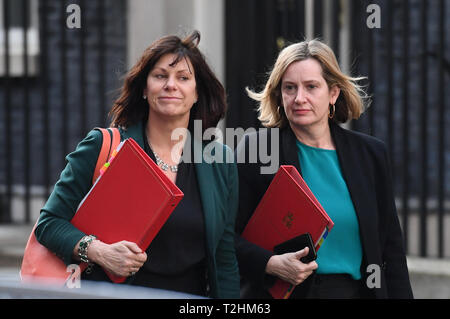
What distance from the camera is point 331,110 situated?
10.4 feet

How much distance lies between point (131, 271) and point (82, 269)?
187 mm

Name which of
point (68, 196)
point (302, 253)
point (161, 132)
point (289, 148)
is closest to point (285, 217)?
point (302, 253)

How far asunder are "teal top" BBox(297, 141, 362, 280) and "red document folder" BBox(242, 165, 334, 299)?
0.14m

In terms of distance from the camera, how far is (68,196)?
8.58 ft

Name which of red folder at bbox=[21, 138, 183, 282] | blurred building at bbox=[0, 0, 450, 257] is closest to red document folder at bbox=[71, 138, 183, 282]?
red folder at bbox=[21, 138, 183, 282]

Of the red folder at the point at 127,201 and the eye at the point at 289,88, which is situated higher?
the eye at the point at 289,88

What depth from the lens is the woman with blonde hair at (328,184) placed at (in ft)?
9.48

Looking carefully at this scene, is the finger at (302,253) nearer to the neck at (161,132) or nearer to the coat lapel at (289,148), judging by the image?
the coat lapel at (289,148)

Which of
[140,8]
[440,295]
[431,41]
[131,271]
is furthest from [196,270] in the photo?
[431,41]

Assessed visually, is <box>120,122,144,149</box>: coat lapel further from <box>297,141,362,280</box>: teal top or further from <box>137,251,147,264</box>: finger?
<box>297,141,362,280</box>: teal top

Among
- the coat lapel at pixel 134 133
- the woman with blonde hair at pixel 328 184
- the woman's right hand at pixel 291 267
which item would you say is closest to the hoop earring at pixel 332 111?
the woman with blonde hair at pixel 328 184

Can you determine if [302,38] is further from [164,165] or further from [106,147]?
[106,147]

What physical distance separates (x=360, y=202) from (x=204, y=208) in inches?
24.6
